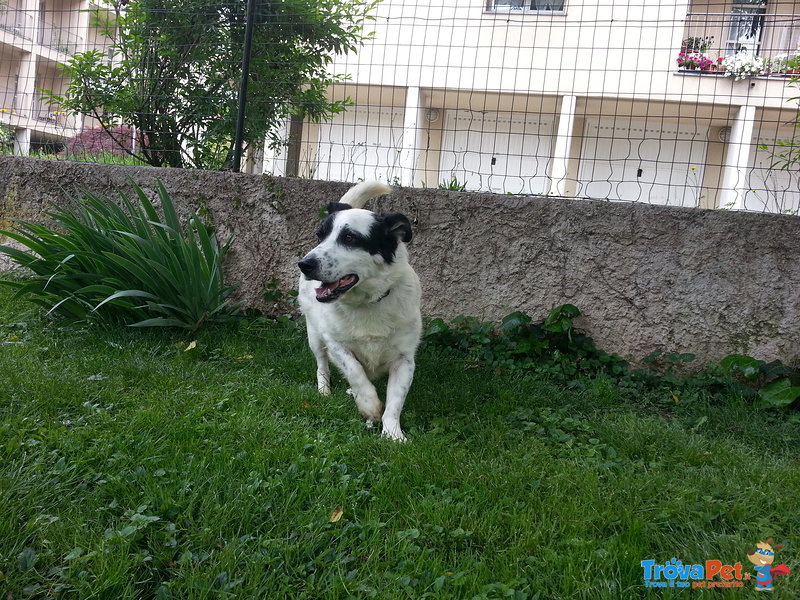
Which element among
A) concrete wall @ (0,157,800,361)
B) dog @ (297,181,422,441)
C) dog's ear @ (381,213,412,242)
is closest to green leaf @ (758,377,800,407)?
concrete wall @ (0,157,800,361)

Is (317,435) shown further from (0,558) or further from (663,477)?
(663,477)

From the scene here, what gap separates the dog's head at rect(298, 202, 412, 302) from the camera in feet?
9.78

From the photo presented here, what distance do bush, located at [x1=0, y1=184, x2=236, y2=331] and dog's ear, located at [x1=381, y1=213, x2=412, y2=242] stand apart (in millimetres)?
1499

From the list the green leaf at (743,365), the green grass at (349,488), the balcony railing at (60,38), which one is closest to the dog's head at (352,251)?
the green grass at (349,488)

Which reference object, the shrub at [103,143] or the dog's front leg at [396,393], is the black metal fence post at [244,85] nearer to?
the shrub at [103,143]

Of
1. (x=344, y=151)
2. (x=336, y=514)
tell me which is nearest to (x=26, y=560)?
(x=336, y=514)

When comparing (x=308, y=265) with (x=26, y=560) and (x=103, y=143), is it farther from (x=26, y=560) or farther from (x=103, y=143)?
(x=103, y=143)

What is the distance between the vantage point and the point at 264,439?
2.54m

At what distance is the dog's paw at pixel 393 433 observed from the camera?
8.95 feet

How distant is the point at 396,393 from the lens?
3.00 m

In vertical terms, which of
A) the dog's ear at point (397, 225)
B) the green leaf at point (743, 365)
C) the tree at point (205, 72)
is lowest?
the green leaf at point (743, 365)

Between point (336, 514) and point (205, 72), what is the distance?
15.1 feet

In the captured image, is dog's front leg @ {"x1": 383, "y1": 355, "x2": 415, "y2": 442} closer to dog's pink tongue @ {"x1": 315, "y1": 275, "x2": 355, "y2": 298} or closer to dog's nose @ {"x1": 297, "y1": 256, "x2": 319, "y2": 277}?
dog's pink tongue @ {"x1": 315, "y1": 275, "x2": 355, "y2": 298}

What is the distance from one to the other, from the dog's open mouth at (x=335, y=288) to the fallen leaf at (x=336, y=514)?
122cm
